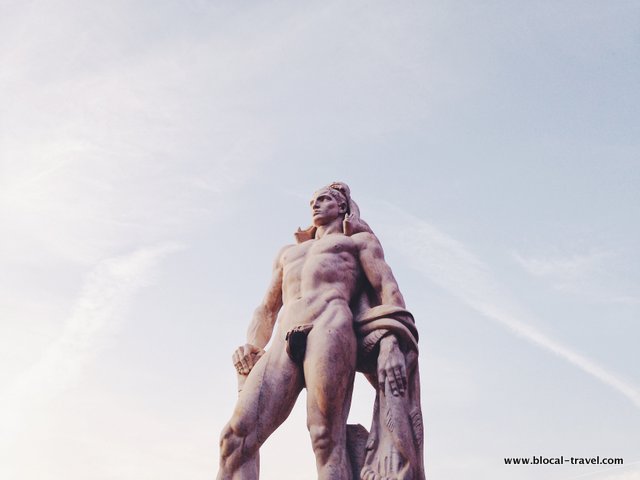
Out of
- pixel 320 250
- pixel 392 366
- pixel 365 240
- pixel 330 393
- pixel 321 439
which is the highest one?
pixel 365 240

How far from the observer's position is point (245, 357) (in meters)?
10.5

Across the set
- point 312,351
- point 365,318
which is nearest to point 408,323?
Result: point 365,318

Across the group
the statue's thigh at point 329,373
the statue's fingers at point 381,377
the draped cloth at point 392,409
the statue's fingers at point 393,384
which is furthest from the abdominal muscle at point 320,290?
the statue's fingers at point 393,384

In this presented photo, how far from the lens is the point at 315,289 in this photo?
10.5 metres

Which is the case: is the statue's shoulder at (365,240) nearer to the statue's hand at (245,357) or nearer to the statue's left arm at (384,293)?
the statue's left arm at (384,293)

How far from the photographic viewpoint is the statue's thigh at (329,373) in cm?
959

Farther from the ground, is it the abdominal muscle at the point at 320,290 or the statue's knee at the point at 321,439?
the abdominal muscle at the point at 320,290

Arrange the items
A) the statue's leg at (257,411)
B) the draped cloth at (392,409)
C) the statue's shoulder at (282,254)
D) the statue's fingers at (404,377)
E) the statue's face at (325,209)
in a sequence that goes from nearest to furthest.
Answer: the draped cloth at (392,409) < the statue's leg at (257,411) < the statue's fingers at (404,377) < the statue's shoulder at (282,254) < the statue's face at (325,209)

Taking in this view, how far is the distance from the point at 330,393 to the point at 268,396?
0.75 meters

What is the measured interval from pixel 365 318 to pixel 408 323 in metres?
0.52

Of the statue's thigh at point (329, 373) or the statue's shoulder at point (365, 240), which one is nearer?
the statue's thigh at point (329, 373)

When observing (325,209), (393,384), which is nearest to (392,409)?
(393,384)

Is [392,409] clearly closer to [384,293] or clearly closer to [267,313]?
[384,293]

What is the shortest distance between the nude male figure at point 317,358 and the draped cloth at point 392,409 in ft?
0.49
